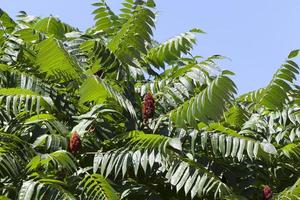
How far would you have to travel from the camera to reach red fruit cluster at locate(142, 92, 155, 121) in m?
4.75

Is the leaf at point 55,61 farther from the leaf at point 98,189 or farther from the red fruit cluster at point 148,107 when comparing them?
the leaf at point 98,189

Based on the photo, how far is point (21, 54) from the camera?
5195 millimetres

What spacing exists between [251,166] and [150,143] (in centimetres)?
98

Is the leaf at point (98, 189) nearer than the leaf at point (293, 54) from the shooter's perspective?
Yes

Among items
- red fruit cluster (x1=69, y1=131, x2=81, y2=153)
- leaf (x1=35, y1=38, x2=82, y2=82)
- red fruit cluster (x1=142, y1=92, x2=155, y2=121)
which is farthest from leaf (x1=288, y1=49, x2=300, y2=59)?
red fruit cluster (x1=69, y1=131, x2=81, y2=153)

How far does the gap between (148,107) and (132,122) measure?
181mm

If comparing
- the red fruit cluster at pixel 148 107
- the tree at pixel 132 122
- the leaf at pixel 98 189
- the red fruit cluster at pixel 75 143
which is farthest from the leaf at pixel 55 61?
the leaf at pixel 98 189

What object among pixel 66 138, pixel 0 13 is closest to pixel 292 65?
pixel 66 138

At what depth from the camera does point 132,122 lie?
16.0ft

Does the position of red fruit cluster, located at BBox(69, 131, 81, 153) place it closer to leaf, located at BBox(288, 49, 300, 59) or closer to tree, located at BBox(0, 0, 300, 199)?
tree, located at BBox(0, 0, 300, 199)

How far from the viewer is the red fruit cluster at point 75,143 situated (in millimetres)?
4445

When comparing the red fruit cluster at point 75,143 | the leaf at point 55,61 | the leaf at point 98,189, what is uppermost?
the leaf at point 55,61

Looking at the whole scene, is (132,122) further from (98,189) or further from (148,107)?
(98,189)

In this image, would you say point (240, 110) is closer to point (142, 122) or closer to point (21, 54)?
point (142, 122)
